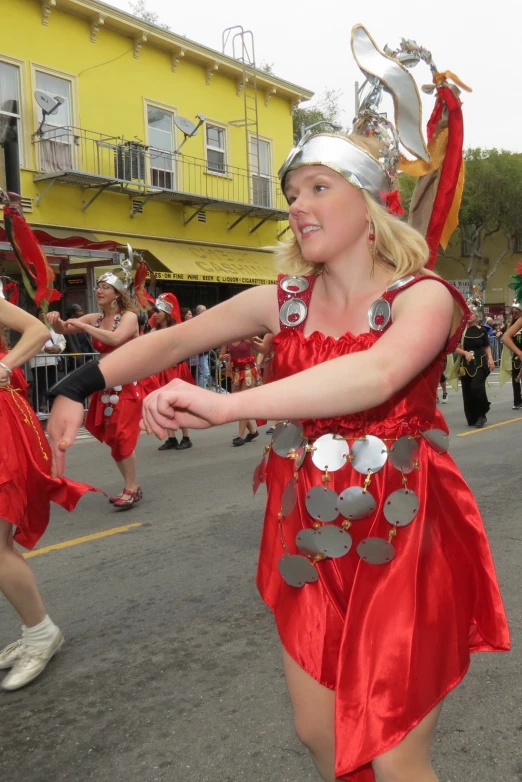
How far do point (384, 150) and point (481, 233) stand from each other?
39.8m

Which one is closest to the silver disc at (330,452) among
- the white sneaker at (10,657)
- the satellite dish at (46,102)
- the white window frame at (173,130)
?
the white sneaker at (10,657)

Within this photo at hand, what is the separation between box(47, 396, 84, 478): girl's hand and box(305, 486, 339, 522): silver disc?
62cm

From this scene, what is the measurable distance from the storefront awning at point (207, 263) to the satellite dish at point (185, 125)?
2761mm

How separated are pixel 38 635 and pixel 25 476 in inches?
28.7

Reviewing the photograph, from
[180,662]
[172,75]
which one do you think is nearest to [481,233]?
[172,75]

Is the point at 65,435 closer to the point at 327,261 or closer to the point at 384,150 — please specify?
the point at 327,261

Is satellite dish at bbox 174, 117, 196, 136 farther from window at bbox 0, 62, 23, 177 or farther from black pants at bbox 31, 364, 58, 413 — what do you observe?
black pants at bbox 31, 364, 58, 413

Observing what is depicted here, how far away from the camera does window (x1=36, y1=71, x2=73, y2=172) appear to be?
54.2ft

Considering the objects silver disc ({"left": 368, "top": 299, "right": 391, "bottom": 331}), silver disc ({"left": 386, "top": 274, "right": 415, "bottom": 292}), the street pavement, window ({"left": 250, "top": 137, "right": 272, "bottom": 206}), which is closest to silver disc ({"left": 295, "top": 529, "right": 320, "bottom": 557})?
silver disc ({"left": 368, "top": 299, "right": 391, "bottom": 331})

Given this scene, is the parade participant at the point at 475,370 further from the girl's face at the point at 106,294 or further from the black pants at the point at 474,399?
the girl's face at the point at 106,294

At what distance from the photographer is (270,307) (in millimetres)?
2211

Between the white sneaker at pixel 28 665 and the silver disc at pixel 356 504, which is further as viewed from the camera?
the white sneaker at pixel 28 665

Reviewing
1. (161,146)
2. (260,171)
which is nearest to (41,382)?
(161,146)

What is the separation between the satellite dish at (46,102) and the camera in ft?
51.4
